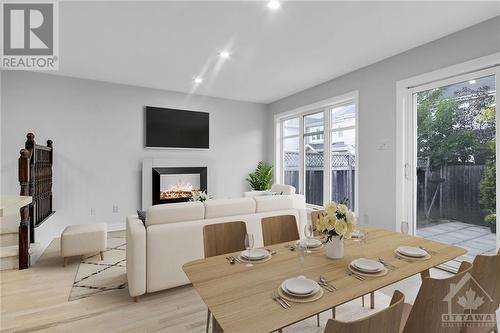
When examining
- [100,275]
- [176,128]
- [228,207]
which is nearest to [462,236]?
[228,207]

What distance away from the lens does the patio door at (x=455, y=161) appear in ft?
9.73

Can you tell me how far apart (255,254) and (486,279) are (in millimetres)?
1258

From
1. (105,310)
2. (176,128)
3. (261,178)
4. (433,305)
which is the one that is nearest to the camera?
(433,305)

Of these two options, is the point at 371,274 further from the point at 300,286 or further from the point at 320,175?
the point at 320,175

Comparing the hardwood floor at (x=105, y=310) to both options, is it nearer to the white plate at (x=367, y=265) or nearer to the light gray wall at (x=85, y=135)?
the white plate at (x=367, y=265)

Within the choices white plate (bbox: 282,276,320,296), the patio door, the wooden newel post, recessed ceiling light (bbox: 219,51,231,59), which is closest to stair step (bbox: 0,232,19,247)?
the wooden newel post

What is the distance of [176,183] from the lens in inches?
225

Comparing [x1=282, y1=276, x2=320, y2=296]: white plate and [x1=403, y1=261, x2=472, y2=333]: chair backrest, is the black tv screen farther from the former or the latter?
[x1=403, y1=261, x2=472, y2=333]: chair backrest

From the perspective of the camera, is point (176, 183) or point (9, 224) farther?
point (176, 183)

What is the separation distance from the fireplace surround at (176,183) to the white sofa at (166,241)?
2.76 meters

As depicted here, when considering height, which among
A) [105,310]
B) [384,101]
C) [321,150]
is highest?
[384,101]

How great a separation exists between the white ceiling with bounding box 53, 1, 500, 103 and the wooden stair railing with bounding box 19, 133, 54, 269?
4.86ft

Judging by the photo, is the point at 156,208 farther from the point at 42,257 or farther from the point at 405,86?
the point at 405,86

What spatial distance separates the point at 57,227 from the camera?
4641mm
